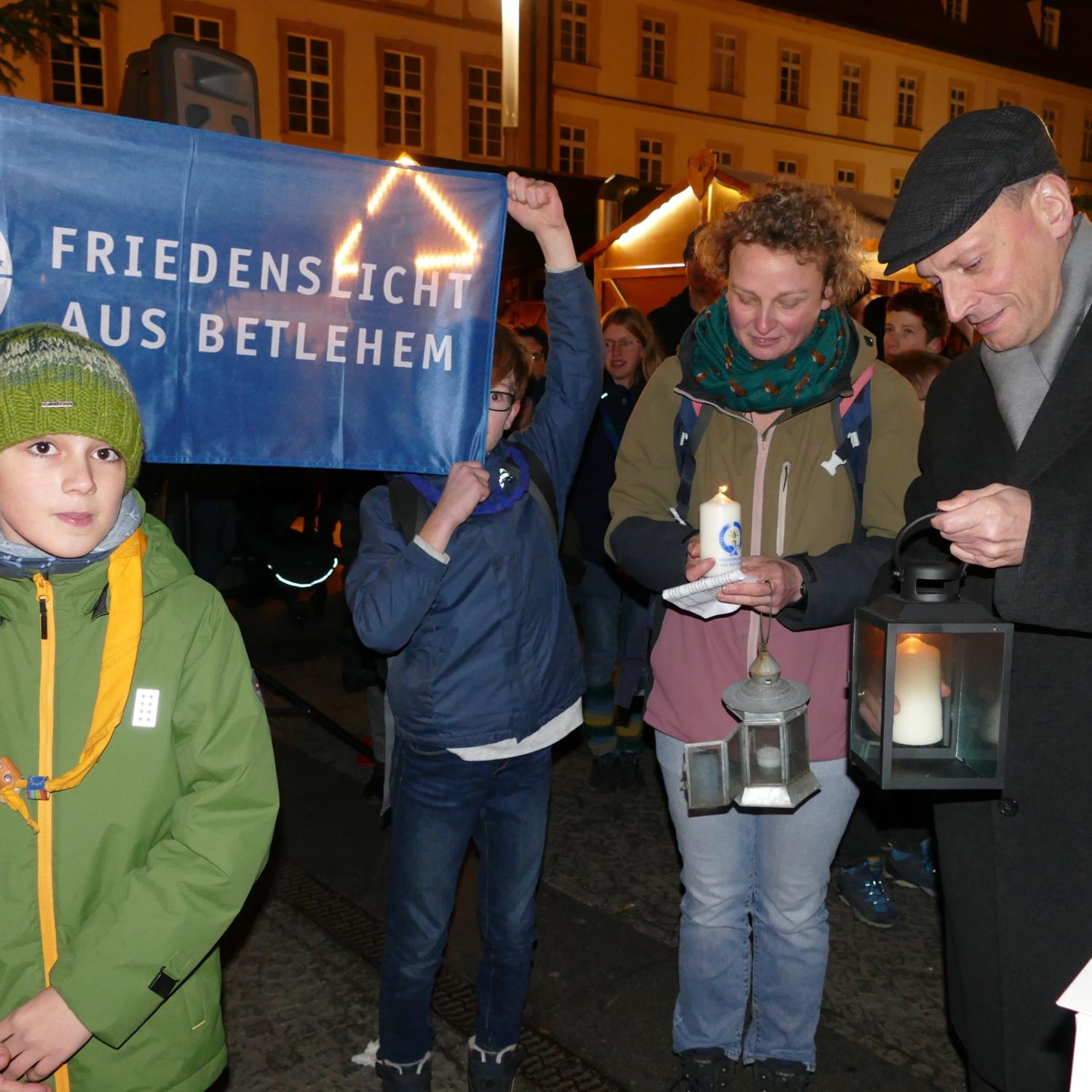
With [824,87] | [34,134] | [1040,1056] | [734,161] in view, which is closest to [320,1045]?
[1040,1056]


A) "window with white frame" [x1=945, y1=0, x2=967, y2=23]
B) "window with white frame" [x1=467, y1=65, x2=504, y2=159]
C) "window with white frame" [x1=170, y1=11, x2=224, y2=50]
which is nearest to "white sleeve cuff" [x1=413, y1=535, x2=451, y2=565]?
"window with white frame" [x1=170, y1=11, x2=224, y2=50]

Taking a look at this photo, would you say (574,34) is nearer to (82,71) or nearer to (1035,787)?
(82,71)

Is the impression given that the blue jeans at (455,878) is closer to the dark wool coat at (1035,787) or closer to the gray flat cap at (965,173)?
the dark wool coat at (1035,787)

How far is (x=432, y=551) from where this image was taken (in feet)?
9.17

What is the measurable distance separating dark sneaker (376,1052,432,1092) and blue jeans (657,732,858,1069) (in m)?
0.69

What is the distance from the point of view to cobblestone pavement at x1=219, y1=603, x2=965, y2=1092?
3398 millimetres

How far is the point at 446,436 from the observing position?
3270 millimetres

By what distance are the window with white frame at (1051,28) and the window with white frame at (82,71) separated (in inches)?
1284

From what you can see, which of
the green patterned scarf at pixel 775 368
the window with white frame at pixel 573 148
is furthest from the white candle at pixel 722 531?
the window with white frame at pixel 573 148

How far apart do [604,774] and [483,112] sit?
23.2 m

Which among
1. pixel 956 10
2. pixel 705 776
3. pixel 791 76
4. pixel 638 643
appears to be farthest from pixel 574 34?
pixel 705 776

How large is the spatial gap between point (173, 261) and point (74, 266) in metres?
0.25

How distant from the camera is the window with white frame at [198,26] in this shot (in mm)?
21969

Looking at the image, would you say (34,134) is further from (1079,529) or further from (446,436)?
(1079,529)
